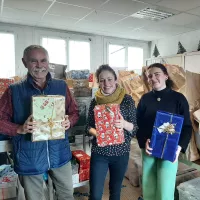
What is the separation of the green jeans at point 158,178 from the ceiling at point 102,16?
2983 mm

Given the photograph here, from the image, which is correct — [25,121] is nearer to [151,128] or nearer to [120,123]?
[120,123]

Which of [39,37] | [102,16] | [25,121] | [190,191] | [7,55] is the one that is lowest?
[190,191]

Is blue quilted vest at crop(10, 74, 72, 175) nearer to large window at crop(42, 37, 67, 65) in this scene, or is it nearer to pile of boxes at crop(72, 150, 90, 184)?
pile of boxes at crop(72, 150, 90, 184)

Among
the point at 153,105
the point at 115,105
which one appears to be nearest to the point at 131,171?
the point at 153,105

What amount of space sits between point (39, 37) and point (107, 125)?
4615 millimetres

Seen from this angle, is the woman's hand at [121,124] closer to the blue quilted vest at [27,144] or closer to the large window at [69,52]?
the blue quilted vest at [27,144]

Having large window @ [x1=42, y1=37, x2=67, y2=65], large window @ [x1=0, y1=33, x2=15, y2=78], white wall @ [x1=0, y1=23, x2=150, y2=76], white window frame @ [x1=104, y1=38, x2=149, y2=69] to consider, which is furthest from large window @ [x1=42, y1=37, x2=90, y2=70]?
large window @ [x1=0, y1=33, x2=15, y2=78]

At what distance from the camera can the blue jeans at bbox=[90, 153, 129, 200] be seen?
1.31 m

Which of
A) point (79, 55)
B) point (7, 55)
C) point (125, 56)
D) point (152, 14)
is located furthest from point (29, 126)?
point (125, 56)

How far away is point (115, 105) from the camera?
1.18 metres

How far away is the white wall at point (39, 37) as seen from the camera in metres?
4.90

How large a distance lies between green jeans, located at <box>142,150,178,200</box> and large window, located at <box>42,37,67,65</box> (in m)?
4.50

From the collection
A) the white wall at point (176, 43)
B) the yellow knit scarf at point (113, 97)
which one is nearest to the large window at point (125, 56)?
the white wall at point (176, 43)

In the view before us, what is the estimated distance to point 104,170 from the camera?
1.32 metres
